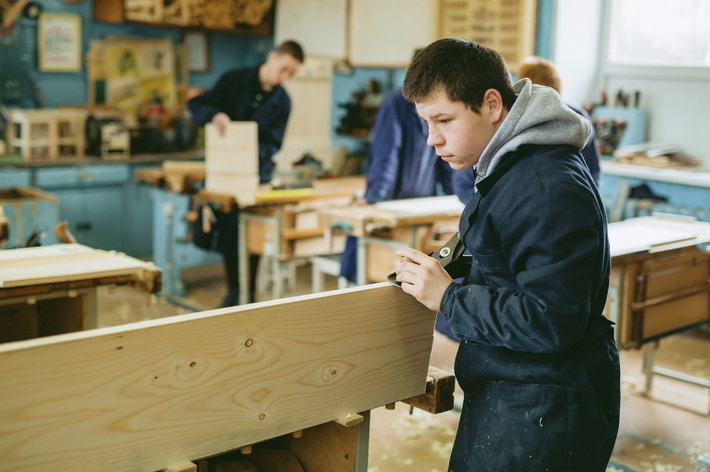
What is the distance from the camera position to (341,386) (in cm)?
174

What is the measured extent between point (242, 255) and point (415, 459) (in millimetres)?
2080

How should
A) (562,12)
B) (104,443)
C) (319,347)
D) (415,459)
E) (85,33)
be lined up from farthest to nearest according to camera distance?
(85,33) < (562,12) < (415,459) < (319,347) < (104,443)

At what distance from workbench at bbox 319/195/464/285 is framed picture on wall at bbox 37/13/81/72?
3562mm

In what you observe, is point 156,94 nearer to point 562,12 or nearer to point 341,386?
point 562,12

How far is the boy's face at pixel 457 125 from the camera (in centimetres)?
152

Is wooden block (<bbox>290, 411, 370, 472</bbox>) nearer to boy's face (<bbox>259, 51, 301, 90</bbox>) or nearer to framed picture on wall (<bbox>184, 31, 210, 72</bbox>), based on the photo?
boy's face (<bbox>259, 51, 301, 90</bbox>)

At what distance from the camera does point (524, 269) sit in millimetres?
1513

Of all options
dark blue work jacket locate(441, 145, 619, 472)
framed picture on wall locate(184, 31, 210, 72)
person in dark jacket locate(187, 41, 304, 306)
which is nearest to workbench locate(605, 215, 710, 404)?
dark blue work jacket locate(441, 145, 619, 472)

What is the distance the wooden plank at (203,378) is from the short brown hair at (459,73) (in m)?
0.44

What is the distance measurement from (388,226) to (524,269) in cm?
242

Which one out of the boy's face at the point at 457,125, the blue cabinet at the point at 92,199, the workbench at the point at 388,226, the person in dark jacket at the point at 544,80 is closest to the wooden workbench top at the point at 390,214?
the workbench at the point at 388,226

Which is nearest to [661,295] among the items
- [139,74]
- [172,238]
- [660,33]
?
[660,33]

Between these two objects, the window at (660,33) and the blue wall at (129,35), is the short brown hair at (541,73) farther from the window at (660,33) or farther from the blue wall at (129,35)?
the window at (660,33)

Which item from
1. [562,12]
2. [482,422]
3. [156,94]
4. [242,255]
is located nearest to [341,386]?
[482,422]
